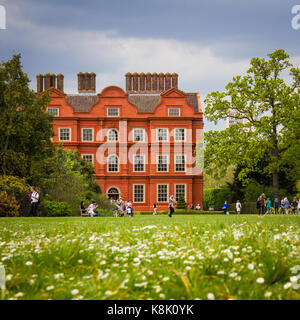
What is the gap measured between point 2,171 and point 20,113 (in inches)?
157

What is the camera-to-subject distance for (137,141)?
155 feet

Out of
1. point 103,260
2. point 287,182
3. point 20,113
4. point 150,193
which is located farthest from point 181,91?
point 103,260

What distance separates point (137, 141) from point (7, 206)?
84.4 ft

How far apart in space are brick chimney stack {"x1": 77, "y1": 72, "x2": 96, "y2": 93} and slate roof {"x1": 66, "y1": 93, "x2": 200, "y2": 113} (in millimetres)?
1770

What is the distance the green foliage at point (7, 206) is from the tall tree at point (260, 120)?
18820mm

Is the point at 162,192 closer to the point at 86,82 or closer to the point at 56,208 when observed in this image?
the point at 86,82

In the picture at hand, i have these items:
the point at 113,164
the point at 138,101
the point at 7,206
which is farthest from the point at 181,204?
the point at 7,206

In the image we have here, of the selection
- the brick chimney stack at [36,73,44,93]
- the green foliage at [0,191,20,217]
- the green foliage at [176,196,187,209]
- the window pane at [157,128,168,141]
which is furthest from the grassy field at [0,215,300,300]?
the brick chimney stack at [36,73,44,93]

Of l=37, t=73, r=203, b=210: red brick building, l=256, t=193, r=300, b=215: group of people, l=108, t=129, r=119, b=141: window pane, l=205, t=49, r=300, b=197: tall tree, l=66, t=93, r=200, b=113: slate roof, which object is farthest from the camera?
l=66, t=93, r=200, b=113: slate roof

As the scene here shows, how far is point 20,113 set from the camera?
86.1ft

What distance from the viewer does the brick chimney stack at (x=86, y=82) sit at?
168 ft

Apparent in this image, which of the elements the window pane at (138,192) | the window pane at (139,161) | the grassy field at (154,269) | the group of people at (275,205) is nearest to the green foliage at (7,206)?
the group of people at (275,205)

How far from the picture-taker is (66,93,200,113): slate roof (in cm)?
4834

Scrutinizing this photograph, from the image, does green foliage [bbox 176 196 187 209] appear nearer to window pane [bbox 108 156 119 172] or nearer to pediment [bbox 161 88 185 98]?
window pane [bbox 108 156 119 172]
